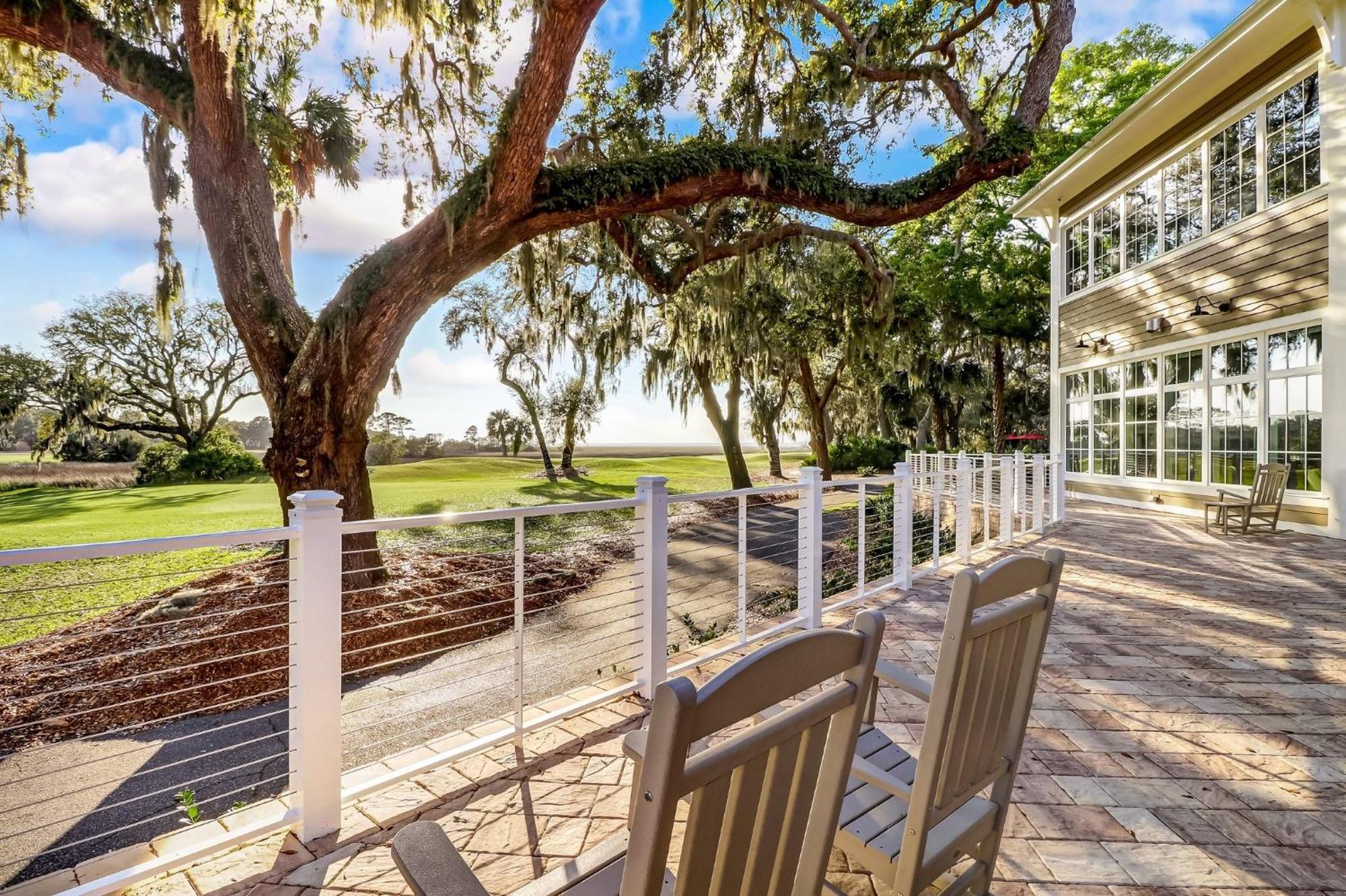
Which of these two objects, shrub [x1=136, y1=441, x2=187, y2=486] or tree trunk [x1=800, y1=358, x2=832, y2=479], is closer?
tree trunk [x1=800, y1=358, x2=832, y2=479]

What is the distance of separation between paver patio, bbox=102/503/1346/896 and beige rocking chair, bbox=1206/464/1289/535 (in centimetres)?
385

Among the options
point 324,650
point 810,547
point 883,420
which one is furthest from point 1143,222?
point 883,420

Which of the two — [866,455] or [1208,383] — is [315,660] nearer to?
[1208,383]

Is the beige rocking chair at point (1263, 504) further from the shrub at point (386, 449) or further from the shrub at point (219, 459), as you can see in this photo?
the shrub at point (386, 449)

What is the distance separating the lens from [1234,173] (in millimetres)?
8281

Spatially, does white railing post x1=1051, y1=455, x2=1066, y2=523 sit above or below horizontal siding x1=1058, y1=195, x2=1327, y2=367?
below

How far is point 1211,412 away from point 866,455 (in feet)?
53.8

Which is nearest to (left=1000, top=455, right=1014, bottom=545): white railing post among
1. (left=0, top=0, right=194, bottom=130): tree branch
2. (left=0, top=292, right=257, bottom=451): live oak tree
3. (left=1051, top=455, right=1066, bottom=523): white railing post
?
(left=1051, top=455, right=1066, bottom=523): white railing post

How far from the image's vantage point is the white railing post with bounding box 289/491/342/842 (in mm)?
2035

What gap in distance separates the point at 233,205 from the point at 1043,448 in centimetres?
1769

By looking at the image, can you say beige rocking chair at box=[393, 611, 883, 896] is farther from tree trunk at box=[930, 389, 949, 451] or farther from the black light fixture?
tree trunk at box=[930, 389, 949, 451]

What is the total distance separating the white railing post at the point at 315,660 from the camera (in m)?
2.04

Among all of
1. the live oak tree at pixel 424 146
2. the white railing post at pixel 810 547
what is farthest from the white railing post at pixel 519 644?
the live oak tree at pixel 424 146

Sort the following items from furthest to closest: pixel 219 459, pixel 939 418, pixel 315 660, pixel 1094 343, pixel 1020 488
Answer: pixel 219 459 < pixel 939 418 < pixel 1094 343 < pixel 1020 488 < pixel 315 660
